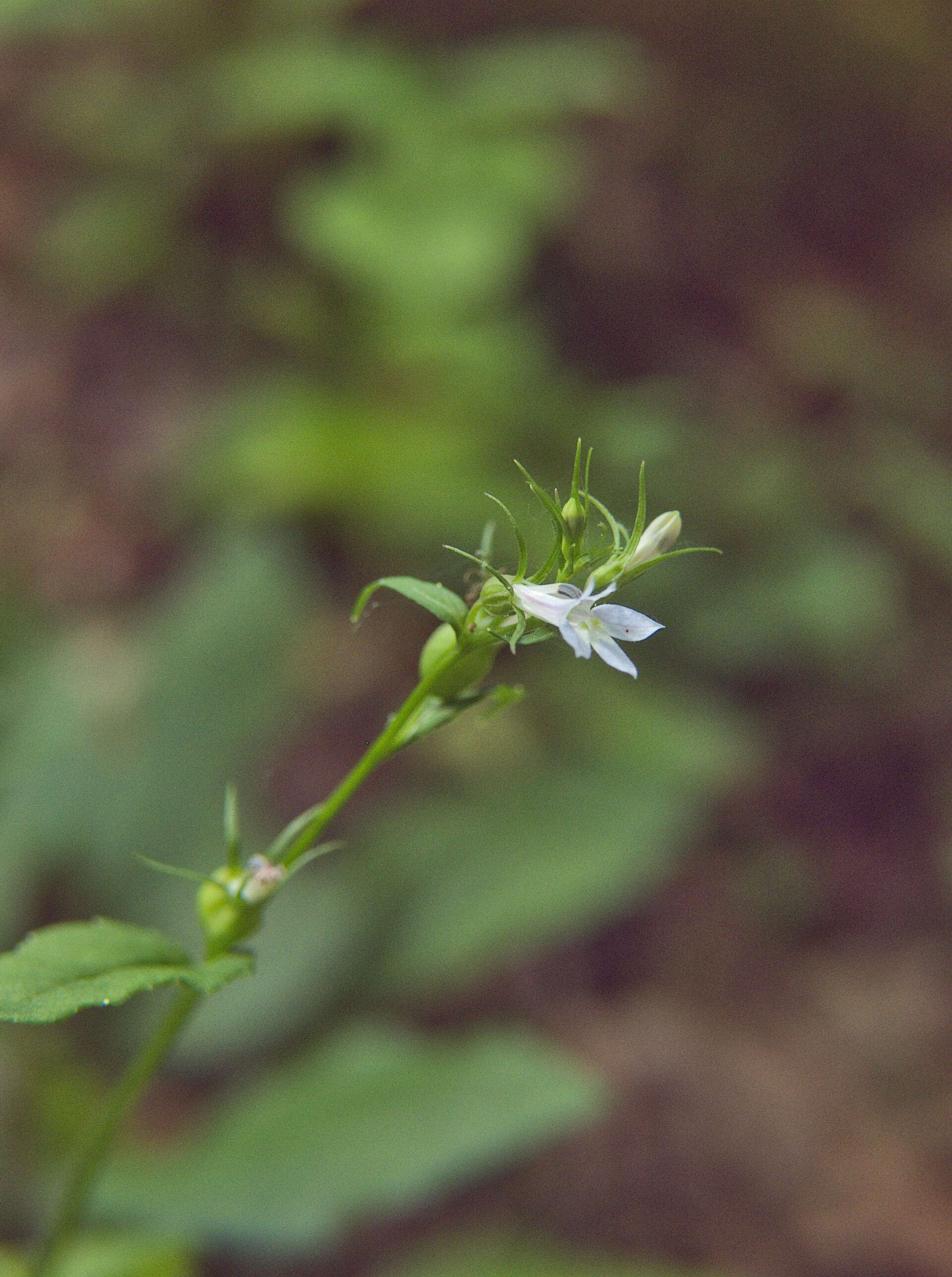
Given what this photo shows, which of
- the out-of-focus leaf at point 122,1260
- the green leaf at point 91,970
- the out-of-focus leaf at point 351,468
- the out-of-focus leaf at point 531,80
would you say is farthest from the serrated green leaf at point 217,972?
the out-of-focus leaf at point 531,80

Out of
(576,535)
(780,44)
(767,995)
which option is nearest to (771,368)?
(780,44)

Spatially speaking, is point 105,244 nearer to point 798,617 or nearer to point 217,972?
point 798,617

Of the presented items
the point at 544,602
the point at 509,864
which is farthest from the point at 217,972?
the point at 509,864

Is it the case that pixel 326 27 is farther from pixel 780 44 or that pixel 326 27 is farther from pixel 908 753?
pixel 908 753

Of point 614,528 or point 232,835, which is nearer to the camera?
point 614,528

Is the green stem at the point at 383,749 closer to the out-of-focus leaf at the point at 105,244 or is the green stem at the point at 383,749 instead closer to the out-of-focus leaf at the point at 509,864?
the out-of-focus leaf at the point at 509,864

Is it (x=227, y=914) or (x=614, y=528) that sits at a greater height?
(x=614, y=528)

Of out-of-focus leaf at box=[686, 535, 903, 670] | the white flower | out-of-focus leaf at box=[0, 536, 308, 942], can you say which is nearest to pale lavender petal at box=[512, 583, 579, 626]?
the white flower

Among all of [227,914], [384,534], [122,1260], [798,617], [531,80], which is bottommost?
[122,1260]
